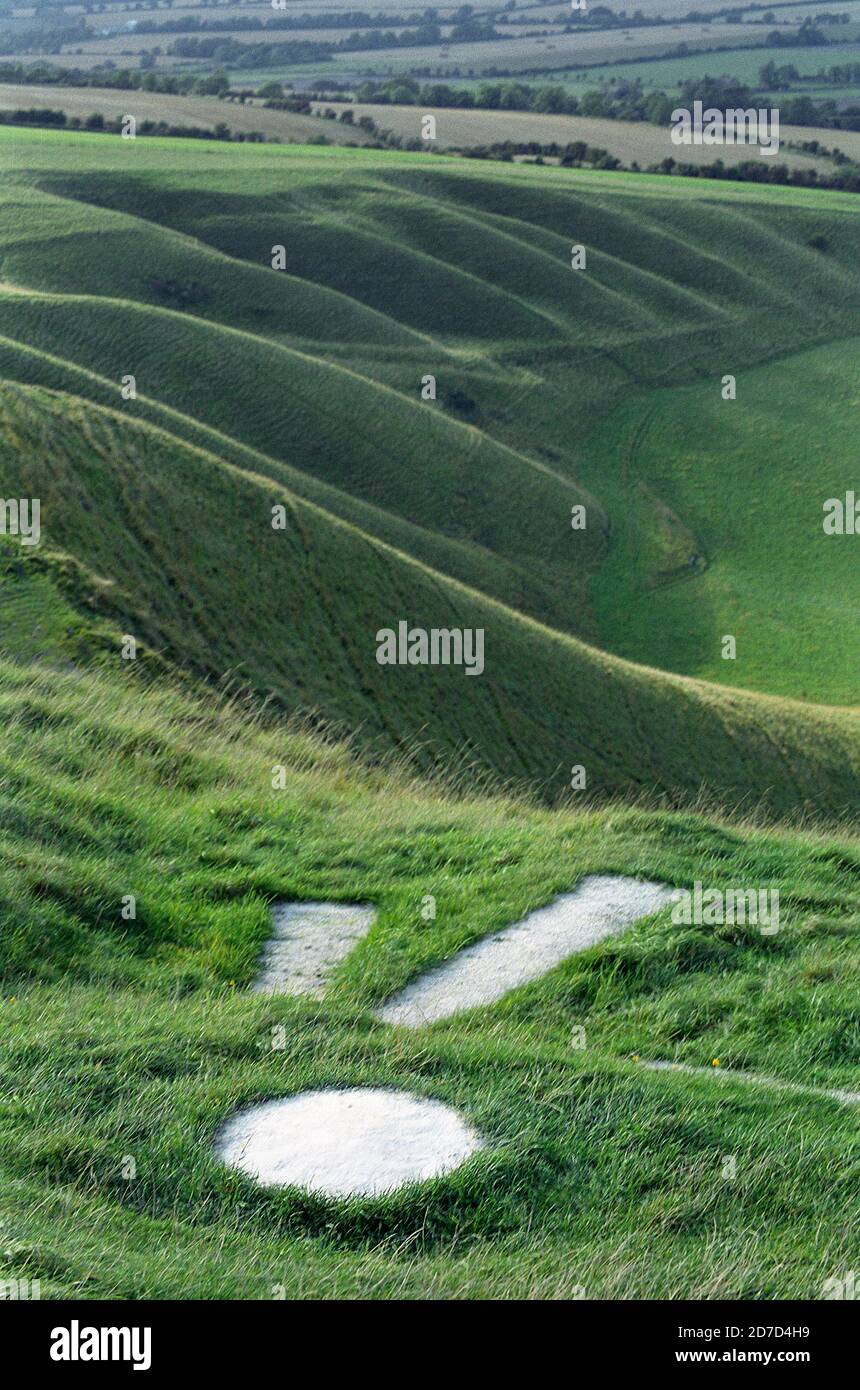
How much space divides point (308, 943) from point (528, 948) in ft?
4.93

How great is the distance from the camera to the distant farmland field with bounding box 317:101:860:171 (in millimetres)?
134750

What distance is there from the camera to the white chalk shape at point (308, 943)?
8828 mm

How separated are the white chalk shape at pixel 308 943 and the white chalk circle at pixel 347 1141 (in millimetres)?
1804

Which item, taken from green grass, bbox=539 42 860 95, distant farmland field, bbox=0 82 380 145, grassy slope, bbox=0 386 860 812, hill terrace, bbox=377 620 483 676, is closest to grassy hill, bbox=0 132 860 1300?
grassy slope, bbox=0 386 860 812

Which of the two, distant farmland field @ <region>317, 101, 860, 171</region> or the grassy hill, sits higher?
distant farmland field @ <region>317, 101, 860, 171</region>

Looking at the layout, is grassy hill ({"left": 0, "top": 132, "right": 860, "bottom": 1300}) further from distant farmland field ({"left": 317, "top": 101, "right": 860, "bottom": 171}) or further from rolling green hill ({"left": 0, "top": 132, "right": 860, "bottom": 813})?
distant farmland field ({"left": 317, "top": 101, "right": 860, "bottom": 171})

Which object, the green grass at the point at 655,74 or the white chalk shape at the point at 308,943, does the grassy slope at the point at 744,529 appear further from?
the green grass at the point at 655,74

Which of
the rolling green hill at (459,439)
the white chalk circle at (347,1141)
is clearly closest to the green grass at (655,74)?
the rolling green hill at (459,439)

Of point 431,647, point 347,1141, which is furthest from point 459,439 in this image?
point 347,1141

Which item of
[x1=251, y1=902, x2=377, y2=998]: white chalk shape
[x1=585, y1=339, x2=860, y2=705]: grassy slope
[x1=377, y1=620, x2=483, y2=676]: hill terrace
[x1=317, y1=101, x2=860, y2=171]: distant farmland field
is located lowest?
[x1=585, y1=339, x2=860, y2=705]: grassy slope

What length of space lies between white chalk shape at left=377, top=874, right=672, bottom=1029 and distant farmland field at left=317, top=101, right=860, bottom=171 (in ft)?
425

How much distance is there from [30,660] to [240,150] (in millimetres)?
99378

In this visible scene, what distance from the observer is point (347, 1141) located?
6.34 metres

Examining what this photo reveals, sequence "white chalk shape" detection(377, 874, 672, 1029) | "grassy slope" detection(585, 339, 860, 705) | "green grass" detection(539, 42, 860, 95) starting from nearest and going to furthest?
"white chalk shape" detection(377, 874, 672, 1029) → "grassy slope" detection(585, 339, 860, 705) → "green grass" detection(539, 42, 860, 95)
